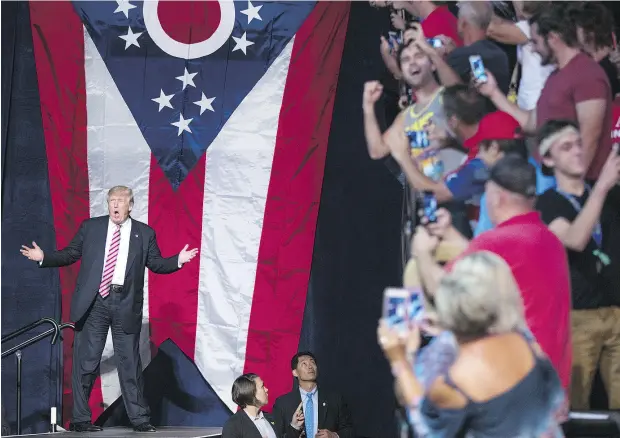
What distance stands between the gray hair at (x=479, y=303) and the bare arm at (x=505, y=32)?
1.38m

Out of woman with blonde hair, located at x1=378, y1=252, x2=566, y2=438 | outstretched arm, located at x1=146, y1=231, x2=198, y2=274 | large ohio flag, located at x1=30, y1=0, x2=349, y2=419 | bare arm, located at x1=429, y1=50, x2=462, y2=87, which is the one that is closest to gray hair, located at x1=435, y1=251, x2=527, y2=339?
woman with blonde hair, located at x1=378, y1=252, x2=566, y2=438

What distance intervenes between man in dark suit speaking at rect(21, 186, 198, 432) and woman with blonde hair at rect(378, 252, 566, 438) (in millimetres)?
2326

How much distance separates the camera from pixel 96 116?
740cm

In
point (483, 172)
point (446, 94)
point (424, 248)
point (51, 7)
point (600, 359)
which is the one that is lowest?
point (600, 359)

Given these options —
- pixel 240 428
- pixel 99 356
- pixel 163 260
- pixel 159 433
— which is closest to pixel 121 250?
pixel 163 260

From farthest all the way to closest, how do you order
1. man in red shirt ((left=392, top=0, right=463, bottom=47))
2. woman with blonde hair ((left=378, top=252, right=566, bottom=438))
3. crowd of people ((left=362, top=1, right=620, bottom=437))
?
1. man in red shirt ((left=392, top=0, right=463, bottom=47))
2. crowd of people ((left=362, top=1, right=620, bottom=437))
3. woman with blonde hair ((left=378, top=252, right=566, bottom=438))

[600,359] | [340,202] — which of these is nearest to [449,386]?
[600,359]

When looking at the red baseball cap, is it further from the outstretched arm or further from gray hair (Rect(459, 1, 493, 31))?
the outstretched arm

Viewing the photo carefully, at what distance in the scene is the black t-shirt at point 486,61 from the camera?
5.50m

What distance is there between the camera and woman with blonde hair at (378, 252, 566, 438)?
4.11m

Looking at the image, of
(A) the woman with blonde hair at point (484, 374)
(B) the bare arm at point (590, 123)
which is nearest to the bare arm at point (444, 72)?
(B) the bare arm at point (590, 123)

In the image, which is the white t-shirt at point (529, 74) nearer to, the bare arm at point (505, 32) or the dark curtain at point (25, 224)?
the bare arm at point (505, 32)

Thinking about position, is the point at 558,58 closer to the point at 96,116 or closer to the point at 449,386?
the point at 449,386

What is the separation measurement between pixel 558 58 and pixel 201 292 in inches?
112
